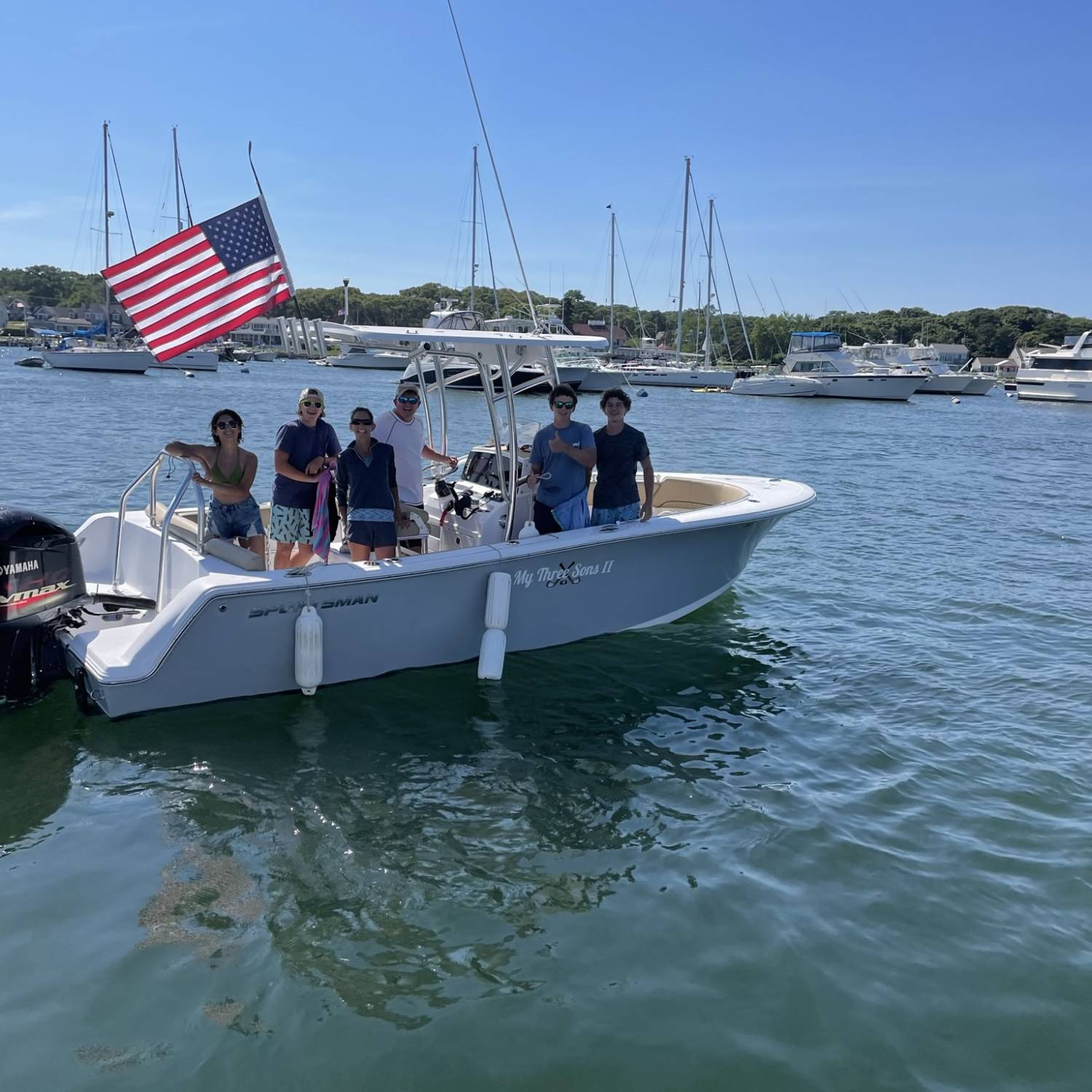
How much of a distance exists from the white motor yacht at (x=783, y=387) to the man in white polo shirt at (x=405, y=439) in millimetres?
53949

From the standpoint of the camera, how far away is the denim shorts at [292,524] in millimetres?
6156

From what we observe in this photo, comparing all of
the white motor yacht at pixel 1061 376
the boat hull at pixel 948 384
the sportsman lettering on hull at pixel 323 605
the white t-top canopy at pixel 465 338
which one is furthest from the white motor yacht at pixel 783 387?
the sportsman lettering on hull at pixel 323 605

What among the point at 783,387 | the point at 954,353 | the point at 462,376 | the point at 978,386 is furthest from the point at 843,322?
the point at 462,376

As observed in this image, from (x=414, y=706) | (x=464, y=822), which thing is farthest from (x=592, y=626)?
(x=464, y=822)

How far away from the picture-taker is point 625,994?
11.6 ft

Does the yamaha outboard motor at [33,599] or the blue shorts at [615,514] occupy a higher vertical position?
the blue shorts at [615,514]

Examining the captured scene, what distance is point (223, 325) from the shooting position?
538 centimetres

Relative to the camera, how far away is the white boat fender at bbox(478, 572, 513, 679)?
6.19 meters

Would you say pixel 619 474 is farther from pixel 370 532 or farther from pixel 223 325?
pixel 223 325

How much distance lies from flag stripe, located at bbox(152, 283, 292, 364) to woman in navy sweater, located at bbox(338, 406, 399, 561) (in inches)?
31.7

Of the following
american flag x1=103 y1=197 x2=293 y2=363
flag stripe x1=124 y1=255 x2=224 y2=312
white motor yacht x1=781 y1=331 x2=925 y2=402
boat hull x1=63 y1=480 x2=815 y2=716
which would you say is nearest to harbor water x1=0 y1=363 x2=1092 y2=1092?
boat hull x1=63 y1=480 x2=815 y2=716

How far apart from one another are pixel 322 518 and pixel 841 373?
60.8 meters

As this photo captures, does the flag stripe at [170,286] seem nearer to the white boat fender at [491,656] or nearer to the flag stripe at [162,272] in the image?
the flag stripe at [162,272]

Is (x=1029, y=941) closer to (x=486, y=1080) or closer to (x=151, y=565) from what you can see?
(x=486, y=1080)
